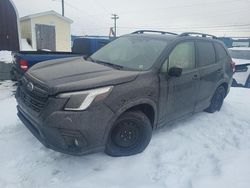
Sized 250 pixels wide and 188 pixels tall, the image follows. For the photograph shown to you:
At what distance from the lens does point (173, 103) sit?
419 cm

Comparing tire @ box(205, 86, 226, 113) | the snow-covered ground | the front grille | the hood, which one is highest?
the hood

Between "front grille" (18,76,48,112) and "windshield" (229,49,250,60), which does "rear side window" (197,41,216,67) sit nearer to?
"front grille" (18,76,48,112)

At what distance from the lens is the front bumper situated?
9.79 ft

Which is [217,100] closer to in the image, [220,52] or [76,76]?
[220,52]

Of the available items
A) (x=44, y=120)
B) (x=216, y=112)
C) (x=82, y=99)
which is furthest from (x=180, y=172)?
(x=216, y=112)

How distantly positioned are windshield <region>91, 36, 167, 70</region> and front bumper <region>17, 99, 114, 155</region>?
1107 mm

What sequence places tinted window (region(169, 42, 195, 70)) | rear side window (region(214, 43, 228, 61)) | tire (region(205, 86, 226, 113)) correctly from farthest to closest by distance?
1. tire (region(205, 86, 226, 113))
2. rear side window (region(214, 43, 228, 61))
3. tinted window (region(169, 42, 195, 70))

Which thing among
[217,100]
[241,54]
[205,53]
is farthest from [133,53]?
[241,54]

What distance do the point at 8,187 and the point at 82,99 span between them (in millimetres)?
1333

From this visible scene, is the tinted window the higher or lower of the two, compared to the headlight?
higher

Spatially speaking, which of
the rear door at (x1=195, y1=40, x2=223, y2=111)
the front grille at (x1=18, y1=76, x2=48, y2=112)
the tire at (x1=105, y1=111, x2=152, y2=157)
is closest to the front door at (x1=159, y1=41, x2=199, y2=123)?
the rear door at (x1=195, y1=40, x2=223, y2=111)

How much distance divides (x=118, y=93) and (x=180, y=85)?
1.42 meters

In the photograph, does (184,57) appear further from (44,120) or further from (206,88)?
(44,120)

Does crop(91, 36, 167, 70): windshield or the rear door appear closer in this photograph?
crop(91, 36, 167, 70): windshield
